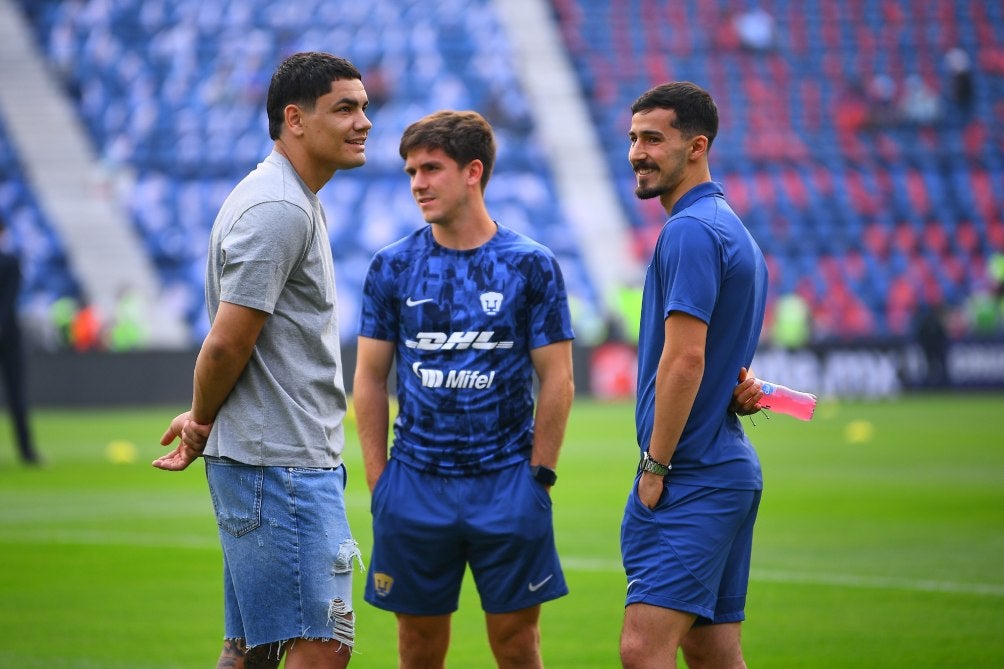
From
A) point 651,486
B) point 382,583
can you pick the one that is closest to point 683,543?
point 651,486

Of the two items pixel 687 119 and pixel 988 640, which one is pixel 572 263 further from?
pixel 687 119

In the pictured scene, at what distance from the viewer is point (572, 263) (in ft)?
111

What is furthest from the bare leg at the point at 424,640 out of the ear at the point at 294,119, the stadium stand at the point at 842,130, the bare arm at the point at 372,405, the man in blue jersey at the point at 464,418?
the stadium stand at the point at 842,130

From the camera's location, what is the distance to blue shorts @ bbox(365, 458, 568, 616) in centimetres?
489

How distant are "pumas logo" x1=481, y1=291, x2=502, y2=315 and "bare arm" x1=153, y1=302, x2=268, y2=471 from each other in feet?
3.45

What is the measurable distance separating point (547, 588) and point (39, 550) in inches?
235

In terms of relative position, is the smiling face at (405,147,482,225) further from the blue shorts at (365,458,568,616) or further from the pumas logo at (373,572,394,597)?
the pumas logo at (373,572,394,597)

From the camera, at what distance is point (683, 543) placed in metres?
4.34

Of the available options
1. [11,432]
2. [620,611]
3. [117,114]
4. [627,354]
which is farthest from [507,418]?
[117,114]

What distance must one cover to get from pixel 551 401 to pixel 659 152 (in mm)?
977

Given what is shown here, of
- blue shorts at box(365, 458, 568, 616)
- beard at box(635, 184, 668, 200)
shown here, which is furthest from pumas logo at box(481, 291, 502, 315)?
beard at box(635, 184, 668, 200)

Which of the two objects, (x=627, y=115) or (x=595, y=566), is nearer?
(x=595, y=566)

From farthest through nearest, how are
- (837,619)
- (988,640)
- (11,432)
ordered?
(11,432)
(837,619)
(988,640)

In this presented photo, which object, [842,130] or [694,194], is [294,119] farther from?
[842,130]
